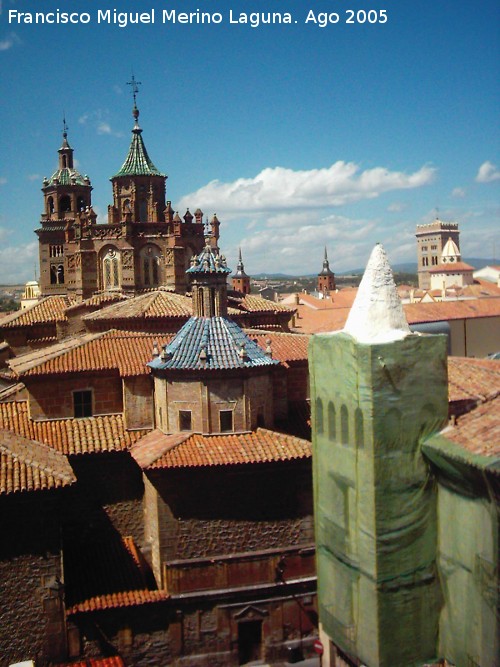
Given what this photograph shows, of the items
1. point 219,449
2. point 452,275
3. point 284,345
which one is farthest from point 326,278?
point 219,449

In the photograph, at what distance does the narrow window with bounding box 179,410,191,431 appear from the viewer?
1648cm

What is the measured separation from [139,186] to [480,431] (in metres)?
24.9

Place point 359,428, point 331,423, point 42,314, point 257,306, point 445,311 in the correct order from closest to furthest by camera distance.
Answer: point 359,428, point 331,423, point 257,306, point 42,314, point 445,311

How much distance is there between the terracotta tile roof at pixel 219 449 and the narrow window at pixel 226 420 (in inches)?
5.9

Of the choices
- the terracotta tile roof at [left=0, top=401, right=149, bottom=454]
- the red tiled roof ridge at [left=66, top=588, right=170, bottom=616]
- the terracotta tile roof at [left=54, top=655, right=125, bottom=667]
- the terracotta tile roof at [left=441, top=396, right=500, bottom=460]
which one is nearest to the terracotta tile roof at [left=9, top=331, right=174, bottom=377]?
the terracotta tile roof at [left=0, top=401, right=149, bottom=454]

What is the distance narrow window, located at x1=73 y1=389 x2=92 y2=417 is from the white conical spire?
9513 millimetres

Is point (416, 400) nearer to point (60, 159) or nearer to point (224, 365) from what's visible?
point (224, 365)

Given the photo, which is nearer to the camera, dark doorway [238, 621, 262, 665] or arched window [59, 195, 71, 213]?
dark doorway [238, 621, 262, 665]

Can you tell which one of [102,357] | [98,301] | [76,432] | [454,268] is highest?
[454,268]

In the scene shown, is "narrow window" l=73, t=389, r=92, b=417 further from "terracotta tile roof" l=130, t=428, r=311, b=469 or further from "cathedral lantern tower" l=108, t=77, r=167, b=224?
"cathedral lantern tower" l=108, t=77, r=167, b=224

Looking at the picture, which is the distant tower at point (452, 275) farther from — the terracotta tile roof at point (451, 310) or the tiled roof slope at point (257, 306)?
the tiled roof slope at point (257, 306)

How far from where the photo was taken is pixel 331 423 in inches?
403

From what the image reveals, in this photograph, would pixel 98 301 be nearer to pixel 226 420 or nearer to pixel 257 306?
pixel 257 306

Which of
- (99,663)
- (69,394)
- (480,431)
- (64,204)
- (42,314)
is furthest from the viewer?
(64,204)
